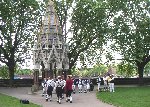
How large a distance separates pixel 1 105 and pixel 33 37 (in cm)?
2883

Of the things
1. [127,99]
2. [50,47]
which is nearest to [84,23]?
[50,47]

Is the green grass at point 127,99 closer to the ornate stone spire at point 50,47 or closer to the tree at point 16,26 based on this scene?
the ornate stone spire at point 50,47

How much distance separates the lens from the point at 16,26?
5250 centimetres

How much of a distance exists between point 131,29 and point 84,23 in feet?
22.2

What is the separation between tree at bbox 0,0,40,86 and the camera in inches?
2005

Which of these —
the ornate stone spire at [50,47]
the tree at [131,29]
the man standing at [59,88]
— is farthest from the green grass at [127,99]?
the tree at [131,29]

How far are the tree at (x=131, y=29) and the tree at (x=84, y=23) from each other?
1942 millimetres

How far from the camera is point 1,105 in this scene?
25.2m

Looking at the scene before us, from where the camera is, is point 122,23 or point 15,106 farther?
point 122,23

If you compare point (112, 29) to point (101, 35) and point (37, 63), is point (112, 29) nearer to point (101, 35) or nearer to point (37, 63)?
point (101, 35)

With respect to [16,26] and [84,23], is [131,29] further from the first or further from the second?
[16,26]

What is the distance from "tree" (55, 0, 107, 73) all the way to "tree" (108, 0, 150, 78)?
1942 mm

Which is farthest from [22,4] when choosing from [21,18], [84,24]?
[84,24]

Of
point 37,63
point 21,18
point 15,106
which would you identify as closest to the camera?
point 15,106
